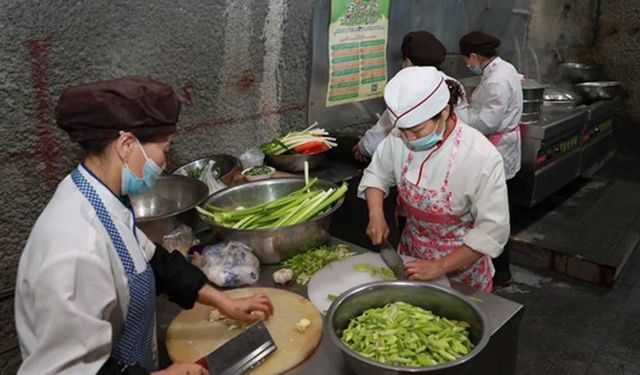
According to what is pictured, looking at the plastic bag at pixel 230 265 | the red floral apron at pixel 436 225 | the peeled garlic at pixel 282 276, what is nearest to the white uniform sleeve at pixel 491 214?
the red floral apron at pixel 436 225

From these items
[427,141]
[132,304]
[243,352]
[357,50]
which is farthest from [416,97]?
[357,50]

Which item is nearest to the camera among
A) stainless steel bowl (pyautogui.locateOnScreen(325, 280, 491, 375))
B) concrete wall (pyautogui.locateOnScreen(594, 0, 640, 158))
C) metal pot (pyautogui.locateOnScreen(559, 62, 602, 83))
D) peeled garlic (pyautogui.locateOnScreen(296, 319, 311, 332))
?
stainless steel bowl (pyautogui.locateOnScreen(325, 280, 491, 375))

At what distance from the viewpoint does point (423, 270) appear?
198 cm

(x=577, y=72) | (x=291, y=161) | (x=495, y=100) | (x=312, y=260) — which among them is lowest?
(x=312, y=260)

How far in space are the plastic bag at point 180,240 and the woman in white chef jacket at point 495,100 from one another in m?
3.04

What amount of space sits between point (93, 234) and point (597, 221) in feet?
17.8

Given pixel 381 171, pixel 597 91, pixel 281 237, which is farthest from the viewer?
pixel 597 91

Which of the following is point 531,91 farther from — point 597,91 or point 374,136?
point 374,136

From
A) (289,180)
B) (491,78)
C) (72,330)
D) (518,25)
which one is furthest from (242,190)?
(518,25)

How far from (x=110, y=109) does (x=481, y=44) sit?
12.7ft

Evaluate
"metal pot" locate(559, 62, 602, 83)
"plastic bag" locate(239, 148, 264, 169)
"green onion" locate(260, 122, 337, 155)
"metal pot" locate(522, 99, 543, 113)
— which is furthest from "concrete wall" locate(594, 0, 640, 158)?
"plastic bag" locate(239, 148, 264, 169)

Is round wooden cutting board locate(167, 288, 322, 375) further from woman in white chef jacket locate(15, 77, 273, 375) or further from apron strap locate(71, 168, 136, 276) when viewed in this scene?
apron strap locate(71, 168, 136, 276)

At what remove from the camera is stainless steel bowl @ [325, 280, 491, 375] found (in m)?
1.34

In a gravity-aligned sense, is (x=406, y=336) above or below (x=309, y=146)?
below
